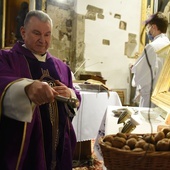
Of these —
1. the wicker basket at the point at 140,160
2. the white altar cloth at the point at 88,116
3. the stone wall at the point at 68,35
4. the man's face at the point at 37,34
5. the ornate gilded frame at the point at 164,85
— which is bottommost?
the white altar cloth at the point at 88,116

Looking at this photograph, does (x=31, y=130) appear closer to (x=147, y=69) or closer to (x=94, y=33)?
(x=147, y=69)

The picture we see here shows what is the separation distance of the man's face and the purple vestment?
0.07 m

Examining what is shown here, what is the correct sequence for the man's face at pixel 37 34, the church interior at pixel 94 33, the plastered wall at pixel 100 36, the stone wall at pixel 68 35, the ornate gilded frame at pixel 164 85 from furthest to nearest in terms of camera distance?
the plastered wall at pixel 100 36 → the stone wall at pixel 68 35 → the church interior at pixel 94 33 → the ornate gilded frame at pixel 164 85 → the man's face at pixel 37 34

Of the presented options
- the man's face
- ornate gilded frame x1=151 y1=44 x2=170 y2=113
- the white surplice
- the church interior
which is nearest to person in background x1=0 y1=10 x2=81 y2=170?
the man's face

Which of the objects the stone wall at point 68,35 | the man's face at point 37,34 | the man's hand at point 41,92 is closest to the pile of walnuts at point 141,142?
the man's hand at point 41,92

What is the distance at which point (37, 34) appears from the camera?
69.2 inches

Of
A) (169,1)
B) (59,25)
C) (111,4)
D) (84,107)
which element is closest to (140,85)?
(84,107)

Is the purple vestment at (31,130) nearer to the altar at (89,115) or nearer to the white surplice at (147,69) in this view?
the altar at (89,115)

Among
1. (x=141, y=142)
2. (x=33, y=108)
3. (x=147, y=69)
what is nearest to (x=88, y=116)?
(x=147, y=69)

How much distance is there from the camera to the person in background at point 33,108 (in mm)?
1379

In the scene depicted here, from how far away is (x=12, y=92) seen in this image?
53.9 inches

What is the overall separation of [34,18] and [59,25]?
195 inches

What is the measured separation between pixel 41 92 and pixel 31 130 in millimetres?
462

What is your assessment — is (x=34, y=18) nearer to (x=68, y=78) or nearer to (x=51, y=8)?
(x=68, y=78)
